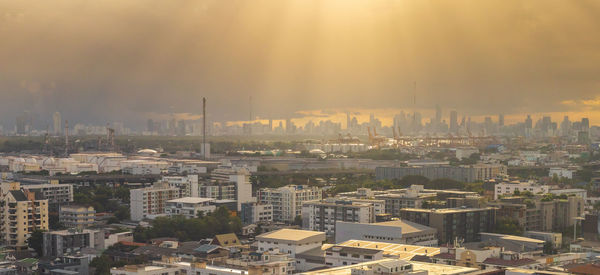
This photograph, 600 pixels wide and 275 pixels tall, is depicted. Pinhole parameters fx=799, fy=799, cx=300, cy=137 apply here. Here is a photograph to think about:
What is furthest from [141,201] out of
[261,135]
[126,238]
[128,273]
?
[261,135]

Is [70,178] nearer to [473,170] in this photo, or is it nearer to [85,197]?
[85,197]

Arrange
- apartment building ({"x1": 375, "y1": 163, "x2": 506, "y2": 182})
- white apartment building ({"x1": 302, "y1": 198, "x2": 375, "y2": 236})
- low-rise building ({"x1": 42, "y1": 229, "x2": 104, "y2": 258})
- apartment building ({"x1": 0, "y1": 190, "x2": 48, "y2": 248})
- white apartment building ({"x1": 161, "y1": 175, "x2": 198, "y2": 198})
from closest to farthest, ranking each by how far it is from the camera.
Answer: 1. low-rise building ({"x1": 42, "y1": 229, "x2": 104, "y2": 258})
2. apartment building ({"x1": 0, "y1": 190, "x2": 48, "y2": 248})
3. white apartment building ({"x1": 302, "y1": 198, "x2": 375, "y2": 236})
4. white apartment building ({"x1": 161, "y1": 175, "x2": 198, "y2": 198})
5. apartment building ({"x1": 375, "y1": 163, "x2": 506, "y2": 182})

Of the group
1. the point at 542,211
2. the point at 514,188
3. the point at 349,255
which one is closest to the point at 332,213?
the point at 542,211

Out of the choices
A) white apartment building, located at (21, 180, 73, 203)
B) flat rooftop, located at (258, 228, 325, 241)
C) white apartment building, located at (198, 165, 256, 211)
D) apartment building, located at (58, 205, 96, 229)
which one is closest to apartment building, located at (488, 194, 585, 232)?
flat rooftop, located at (258, 228, 325, 241)

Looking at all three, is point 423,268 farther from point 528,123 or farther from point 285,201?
point 528,123

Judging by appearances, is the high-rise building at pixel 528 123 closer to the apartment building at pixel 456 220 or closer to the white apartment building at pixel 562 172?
the white apartment building at pixel 562 172

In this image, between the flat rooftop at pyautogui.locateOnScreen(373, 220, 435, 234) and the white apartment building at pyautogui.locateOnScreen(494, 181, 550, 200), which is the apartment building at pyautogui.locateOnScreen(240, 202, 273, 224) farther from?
the white apartment building at pyautogui.locateOnScreen(494, 181, 550, 200)

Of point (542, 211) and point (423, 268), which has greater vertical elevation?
point (423, 268)
